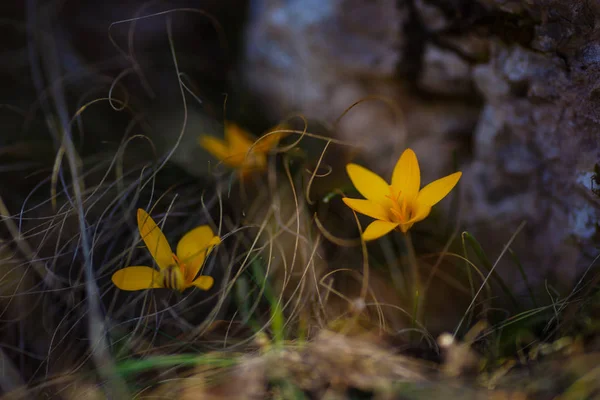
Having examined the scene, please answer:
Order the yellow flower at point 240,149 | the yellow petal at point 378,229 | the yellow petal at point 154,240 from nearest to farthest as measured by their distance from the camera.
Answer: the yellow petal at point 378,229
the yellow petal at point 154,240
the yellow flower at point 240,149

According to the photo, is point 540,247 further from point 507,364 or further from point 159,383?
point 159,383

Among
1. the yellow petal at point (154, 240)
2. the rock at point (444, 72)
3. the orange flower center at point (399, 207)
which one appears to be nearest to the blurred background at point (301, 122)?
the rock at point (444, 72)

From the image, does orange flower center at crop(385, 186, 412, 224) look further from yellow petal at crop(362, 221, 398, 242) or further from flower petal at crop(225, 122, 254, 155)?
flower petal at crop(225, 122, 254, 155)

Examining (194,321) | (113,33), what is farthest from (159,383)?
(113,33)

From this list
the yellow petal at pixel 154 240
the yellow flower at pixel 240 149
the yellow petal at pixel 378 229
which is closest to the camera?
the yellow petal at pixel 378 229

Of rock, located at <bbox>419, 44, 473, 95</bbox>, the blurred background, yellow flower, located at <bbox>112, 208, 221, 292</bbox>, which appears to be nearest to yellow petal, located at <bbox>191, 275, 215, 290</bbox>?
yellow flower, located at <bbox>112, 208, 221, 292</bbox>

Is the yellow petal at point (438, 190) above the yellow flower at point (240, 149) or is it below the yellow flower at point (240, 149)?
above

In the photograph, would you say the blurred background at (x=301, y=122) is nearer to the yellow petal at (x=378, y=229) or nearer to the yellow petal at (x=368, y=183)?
the yellow petal at (x=368, y=183)
